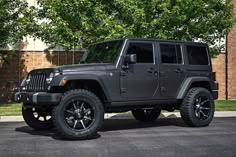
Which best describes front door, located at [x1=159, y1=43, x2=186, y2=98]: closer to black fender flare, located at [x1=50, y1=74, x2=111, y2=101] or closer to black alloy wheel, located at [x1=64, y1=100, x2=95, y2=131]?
black fender flare, located at [x1=50, y1=74, x2=111, y2=101]

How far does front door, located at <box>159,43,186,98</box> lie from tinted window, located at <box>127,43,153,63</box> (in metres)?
0.31

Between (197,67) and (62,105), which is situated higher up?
(197,67)

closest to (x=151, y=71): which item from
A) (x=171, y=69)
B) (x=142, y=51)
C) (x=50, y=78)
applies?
(x=142, y=51)

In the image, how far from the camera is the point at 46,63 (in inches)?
843

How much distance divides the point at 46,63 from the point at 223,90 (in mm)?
8886

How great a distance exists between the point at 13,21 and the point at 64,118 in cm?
908

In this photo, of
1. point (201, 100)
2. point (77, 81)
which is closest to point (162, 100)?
point (201, 100)

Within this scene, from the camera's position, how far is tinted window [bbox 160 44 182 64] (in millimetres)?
11328

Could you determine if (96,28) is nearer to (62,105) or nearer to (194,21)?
(194,21)

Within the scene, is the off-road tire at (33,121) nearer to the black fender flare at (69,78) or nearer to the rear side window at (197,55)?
the black fender flare at (69,78)

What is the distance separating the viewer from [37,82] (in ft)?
32.9

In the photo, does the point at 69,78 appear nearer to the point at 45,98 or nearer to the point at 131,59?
the point at 45,98

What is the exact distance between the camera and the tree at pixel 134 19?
15922mm

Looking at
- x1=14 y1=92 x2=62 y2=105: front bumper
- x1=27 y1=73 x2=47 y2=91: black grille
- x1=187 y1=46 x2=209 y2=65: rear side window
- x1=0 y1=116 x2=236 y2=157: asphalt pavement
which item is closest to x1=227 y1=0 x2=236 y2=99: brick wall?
x1=187 y1=46 x2=209 y2=65: rear side window
